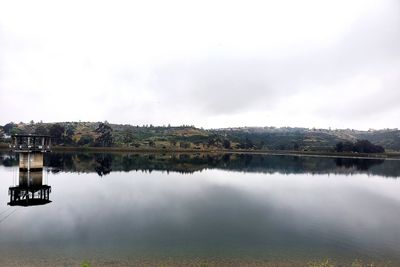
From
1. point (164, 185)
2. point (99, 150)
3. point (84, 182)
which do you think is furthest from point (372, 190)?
point (99, 150)

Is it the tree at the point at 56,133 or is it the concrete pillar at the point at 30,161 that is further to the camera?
the tree at the point at 56,133

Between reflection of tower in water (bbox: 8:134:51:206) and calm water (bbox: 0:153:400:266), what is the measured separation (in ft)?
3.80

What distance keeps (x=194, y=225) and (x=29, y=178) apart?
43.1 m

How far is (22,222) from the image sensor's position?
110 feet

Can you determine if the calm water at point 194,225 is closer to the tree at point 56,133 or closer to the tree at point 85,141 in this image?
the tree at point 85,141

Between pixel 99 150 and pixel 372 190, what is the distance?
442 feet

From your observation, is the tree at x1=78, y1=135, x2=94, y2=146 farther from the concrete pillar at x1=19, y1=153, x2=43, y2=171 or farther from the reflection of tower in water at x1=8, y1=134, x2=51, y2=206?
the concrete pillar at x1=19, y1=153, x2=43, y2=171

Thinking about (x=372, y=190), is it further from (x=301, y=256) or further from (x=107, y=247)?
(x=107, y=247)

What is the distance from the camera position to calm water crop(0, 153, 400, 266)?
25.8m

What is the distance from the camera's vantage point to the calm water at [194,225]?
84.6ft

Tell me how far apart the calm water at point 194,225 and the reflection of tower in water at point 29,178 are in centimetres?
116

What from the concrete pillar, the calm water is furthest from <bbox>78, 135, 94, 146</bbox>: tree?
the calm water

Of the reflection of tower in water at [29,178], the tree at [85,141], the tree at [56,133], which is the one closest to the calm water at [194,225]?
the reflection of tower in water at [29,178]

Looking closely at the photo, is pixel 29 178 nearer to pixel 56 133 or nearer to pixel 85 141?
pixel 85 141
